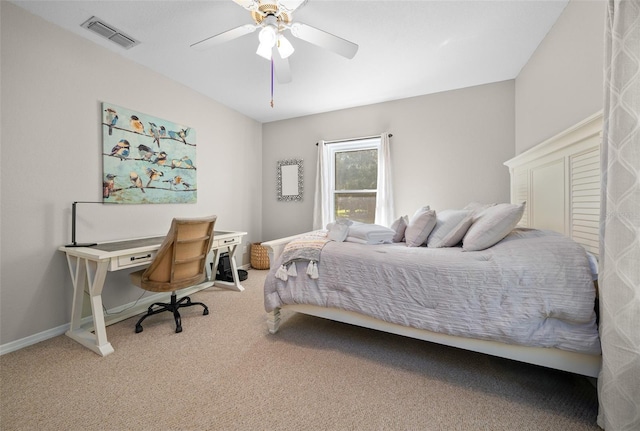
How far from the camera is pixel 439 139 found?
131 inches

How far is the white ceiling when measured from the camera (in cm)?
186

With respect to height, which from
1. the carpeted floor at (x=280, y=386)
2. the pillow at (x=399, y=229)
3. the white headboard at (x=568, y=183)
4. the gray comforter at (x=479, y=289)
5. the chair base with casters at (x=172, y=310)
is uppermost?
the white headboard at (x=568, y=183)

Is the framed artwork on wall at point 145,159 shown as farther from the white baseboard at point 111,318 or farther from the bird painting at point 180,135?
the white baseboard at point 111,318

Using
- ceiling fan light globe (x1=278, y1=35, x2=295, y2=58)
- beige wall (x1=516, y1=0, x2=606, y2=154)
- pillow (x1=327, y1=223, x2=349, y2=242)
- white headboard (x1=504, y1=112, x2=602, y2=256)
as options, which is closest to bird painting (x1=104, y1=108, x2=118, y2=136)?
ceiling fan light globe (x1=278, y1=35, x2=295, y2=58)

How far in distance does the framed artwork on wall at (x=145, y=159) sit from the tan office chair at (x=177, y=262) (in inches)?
37.1

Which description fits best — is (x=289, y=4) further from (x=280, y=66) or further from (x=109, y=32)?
(x=109, y=32)

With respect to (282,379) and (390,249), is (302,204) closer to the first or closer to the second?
(390,249)

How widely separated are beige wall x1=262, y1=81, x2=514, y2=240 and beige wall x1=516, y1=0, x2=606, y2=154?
39cm

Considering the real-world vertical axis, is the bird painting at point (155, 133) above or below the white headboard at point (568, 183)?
above

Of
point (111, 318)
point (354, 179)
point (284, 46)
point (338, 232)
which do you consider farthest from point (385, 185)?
point (111, 318)

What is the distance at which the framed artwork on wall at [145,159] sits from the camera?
238 centimetres

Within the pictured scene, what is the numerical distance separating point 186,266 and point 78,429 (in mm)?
1180

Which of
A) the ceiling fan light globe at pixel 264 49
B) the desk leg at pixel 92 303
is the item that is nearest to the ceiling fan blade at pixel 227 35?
the ceiling fan light globe at pixel 264 49

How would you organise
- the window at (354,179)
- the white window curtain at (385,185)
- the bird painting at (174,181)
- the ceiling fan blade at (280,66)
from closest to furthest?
1. the ceiling fan blade at (280,66)
2. the bird painting at (174,181)
3. the white window curtain at (385,185)
4. the window at (354,179)
